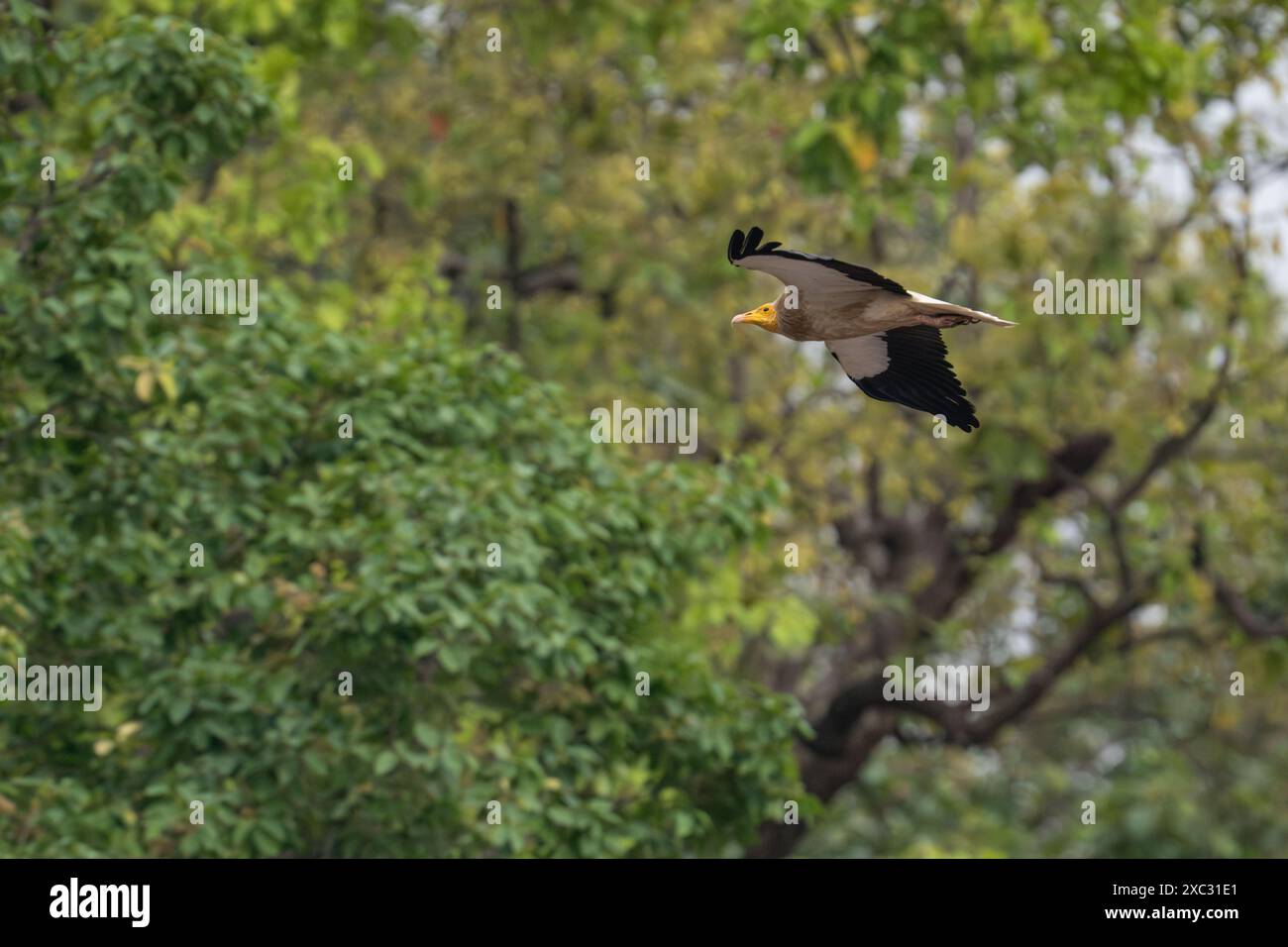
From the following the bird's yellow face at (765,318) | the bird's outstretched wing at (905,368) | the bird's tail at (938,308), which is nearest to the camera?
the bird's tail at (938,308)

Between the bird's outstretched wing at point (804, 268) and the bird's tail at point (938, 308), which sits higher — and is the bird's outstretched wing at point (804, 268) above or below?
above

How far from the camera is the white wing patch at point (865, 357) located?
271 inches

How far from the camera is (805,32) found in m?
14.5

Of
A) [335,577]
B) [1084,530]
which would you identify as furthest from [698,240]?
[335,577]

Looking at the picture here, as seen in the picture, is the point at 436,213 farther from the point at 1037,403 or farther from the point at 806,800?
the point at 806,800

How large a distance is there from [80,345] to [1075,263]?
Answer: 25.4ft

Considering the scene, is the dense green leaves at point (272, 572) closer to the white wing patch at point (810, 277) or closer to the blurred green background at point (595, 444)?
the blurred green background at point (595, 444)

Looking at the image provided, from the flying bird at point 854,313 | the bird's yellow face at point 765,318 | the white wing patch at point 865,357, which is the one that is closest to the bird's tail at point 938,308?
the flying bird at point 854,313

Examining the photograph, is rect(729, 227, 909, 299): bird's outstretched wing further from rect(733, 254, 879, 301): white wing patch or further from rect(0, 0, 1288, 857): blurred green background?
rect(0, 0, 1288, 857): blurred green background

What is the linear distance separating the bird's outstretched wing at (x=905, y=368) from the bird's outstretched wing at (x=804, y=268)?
610 millimetres

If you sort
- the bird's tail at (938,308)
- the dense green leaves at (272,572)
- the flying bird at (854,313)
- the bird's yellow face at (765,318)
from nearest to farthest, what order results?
the bird's tail at (938,308)
the flying bird at (854,313)
the bird's yellow face at (765,318)
the dense green leaves at (272,572)

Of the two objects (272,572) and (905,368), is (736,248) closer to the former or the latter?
(905,368)

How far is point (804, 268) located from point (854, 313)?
0.25m
